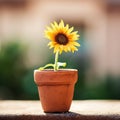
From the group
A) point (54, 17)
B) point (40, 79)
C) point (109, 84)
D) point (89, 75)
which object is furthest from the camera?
point (54, 17)

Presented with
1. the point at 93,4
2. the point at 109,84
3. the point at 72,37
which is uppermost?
the point at 93,4

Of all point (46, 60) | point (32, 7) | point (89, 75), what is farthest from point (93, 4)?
point (46, 60)

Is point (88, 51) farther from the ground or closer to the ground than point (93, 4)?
closer to the ground

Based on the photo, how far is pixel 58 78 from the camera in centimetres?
284

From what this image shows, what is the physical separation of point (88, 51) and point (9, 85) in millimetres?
1686

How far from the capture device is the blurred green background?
511cm

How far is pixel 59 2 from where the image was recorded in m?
7.52

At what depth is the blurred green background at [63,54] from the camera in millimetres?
5105

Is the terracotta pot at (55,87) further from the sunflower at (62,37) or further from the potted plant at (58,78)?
the sunflower at (62,37)

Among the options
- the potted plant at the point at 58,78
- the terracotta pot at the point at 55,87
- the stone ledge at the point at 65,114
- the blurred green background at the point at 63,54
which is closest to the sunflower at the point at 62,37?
the potted plant at the point at 58,78

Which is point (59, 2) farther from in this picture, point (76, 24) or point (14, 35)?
point (14, 35)

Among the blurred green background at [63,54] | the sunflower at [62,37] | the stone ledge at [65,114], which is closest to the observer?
the stone ledge at [65,114]

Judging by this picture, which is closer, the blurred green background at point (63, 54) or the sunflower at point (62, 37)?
the sunflower at point (62, 37)

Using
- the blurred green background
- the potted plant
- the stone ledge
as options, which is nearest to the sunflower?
the potted plant
